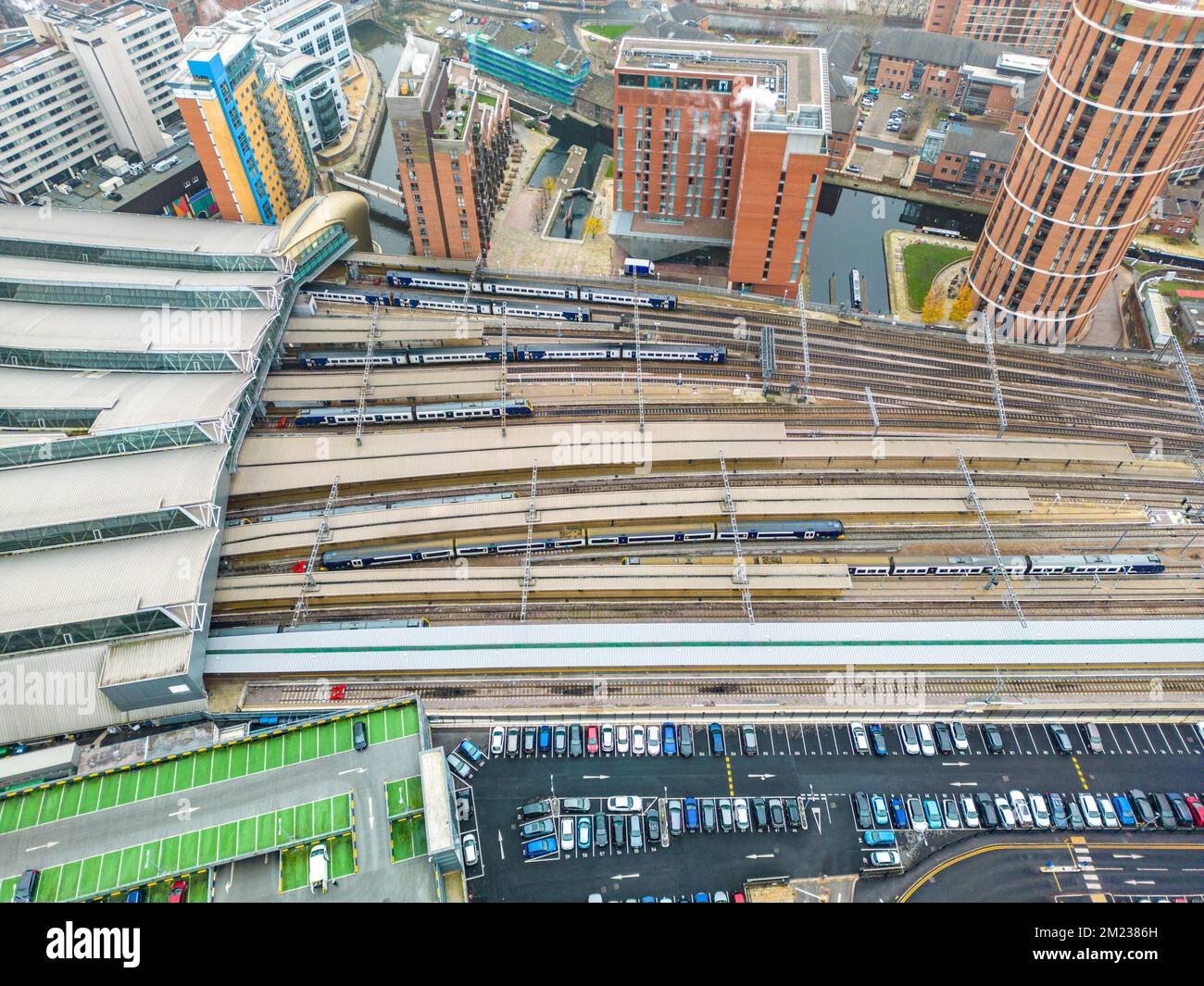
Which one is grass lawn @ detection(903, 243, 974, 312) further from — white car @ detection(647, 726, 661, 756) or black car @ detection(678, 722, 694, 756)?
white car @ detection(647, 726, 661, 756)

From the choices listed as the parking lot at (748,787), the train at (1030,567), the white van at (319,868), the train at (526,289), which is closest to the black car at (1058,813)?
the parking lot at (748,787)

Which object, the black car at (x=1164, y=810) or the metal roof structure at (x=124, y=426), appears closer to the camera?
the black car at (x=1164, y=810)

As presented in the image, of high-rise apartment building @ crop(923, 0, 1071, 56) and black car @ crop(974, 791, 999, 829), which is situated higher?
high-rise apartment building @ crop(923, 0, 1071, 56)

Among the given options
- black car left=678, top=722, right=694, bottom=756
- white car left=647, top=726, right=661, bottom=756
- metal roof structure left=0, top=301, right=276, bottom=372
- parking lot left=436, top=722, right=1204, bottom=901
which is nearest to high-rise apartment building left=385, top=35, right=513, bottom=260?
metal roof structure left=0, top=301, right=276, bottom=372

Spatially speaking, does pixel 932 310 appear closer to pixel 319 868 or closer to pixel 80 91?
pixel 319 868

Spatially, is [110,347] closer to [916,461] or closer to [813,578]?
[813,578]

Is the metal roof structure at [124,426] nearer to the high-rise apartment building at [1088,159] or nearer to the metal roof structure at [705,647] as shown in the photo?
the metal roof structure at [705,647]
